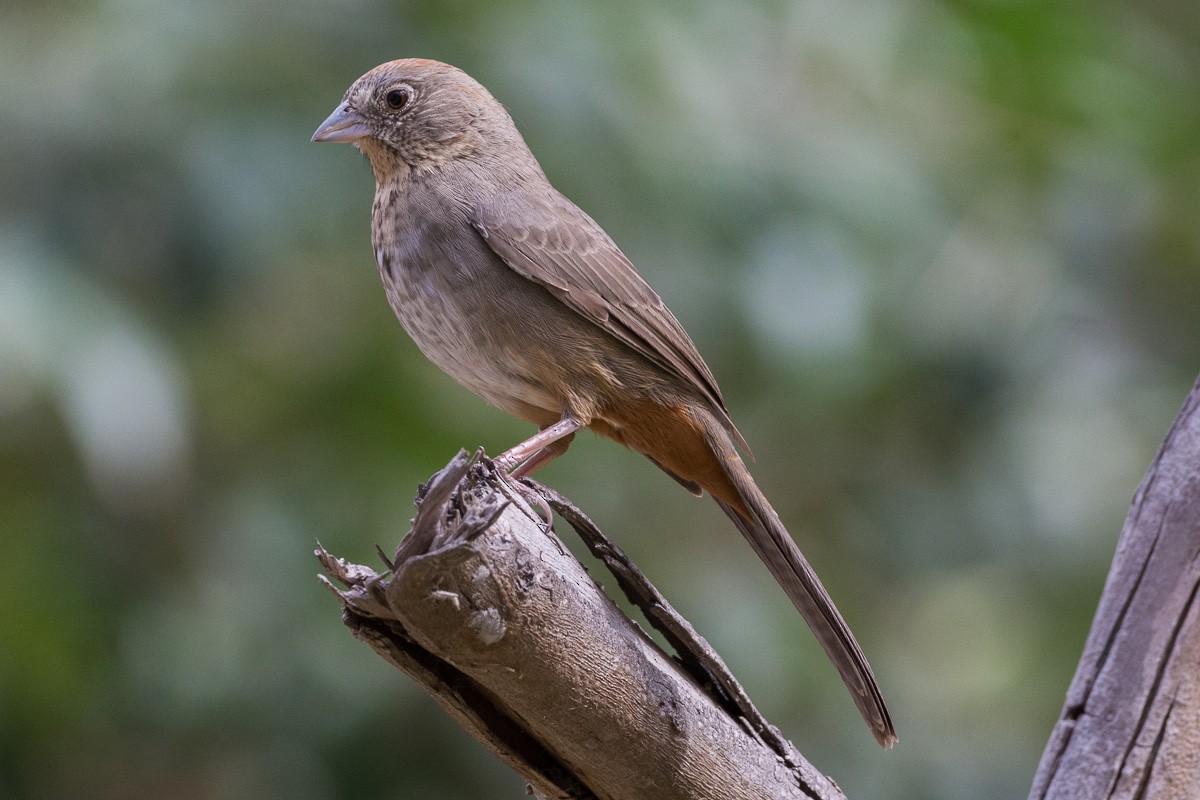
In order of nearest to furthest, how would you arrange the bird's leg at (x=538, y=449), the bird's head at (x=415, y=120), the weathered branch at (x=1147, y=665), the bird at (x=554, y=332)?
the weathered branch at (x=1147, y=665) < the bird's leg at (x=538, y=449) < the bird at (x=554, y=332) < the bird's head at (x=415, y=120)

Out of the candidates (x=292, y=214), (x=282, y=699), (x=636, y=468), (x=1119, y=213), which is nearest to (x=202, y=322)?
(x=292, y=214)

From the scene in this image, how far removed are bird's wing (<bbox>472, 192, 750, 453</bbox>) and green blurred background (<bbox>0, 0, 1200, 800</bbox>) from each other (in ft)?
4.70

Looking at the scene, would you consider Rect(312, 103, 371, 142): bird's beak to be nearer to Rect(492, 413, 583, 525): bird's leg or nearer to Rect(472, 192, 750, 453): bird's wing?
Rect(472, 192, 750, 453): bird's wing

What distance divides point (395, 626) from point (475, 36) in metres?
3.39

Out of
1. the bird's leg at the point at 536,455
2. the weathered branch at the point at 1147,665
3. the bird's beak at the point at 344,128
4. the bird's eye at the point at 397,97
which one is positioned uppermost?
the bird's eye at the point at 397,97

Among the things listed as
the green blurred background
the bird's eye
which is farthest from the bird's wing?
the green blurred background

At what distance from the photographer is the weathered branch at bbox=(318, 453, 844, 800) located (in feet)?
7.94

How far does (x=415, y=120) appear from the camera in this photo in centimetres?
400

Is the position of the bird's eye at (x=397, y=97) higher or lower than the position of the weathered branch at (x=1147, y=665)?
higher

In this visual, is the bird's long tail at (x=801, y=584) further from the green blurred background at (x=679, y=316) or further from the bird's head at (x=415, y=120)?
the green blurred background at (x=679, y=316)

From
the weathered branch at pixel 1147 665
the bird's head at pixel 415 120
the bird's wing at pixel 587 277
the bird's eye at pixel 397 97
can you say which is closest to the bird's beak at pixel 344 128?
the bird's head at pixel 415 120

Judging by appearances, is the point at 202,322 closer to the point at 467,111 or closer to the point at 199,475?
the point at 199,475

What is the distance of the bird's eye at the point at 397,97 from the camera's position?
4.05 m

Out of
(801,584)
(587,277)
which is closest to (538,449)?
(587,277)
